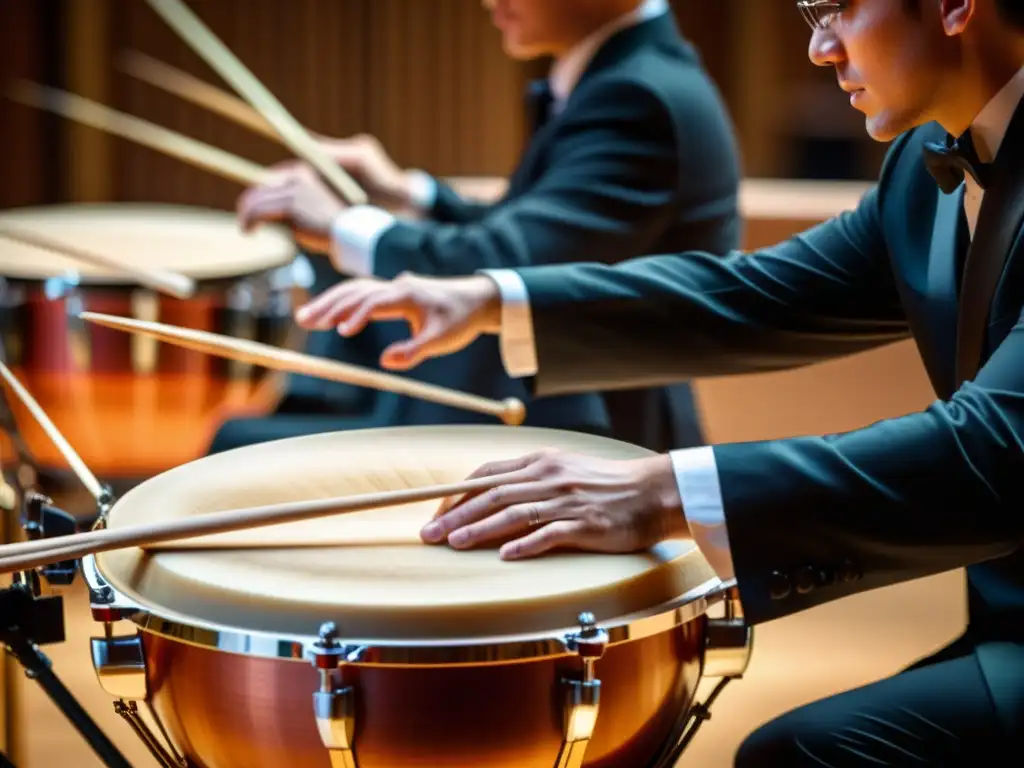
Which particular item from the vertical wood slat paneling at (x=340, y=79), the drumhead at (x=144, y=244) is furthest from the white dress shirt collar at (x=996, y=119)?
the vertical wood slat paneling at (x=340, y=79)

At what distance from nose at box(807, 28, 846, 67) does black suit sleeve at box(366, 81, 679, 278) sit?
0.90 metres

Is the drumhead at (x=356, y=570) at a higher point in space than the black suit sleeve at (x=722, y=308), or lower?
lower

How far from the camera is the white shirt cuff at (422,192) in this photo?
112 inches

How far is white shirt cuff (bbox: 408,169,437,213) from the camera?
112 inches

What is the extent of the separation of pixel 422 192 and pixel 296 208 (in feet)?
1.47

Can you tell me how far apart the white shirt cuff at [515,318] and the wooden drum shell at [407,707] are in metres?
0.53

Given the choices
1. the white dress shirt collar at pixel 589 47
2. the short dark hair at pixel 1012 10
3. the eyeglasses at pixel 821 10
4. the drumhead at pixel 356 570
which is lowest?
the drumhead at pixel 356 570

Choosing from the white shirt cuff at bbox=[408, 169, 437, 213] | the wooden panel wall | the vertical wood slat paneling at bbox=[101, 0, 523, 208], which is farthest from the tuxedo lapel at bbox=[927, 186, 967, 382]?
the wooden panel wall

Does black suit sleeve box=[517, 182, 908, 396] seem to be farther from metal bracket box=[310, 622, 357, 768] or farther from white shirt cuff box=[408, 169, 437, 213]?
white shirt cuff box=[408, 169, 437, 213]

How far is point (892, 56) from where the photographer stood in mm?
1280

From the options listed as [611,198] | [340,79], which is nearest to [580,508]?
[611,198]

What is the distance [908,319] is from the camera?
5.00 feet

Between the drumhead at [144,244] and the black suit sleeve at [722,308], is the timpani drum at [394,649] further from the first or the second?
the drumhead at [144,244]

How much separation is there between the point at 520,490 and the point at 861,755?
Answer: 0.40m
